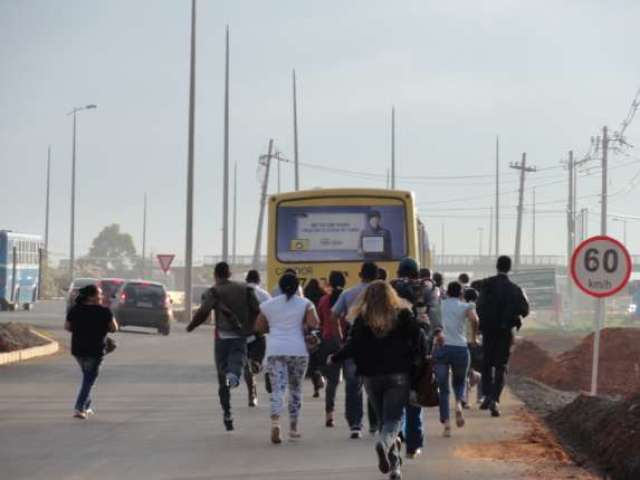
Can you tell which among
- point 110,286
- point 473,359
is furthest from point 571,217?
point 473,359

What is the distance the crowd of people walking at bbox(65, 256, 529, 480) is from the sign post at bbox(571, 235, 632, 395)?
0.91 metres

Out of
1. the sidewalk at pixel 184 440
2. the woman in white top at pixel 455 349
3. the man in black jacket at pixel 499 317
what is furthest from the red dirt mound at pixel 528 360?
the woman in white top at pixel 455 349

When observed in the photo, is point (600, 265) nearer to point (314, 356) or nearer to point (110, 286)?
point (314, 356)

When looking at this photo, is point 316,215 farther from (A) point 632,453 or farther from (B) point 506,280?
(A) point 632,453

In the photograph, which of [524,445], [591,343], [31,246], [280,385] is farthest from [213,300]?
[31,246]

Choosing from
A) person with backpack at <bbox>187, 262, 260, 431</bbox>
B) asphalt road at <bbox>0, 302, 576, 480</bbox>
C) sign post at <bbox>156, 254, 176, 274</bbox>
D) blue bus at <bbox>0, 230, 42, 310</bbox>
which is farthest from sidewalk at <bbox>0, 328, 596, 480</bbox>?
sign post at <bbox>156, 254, 176, 274</bbox>

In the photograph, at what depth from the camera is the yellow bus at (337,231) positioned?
2802cm

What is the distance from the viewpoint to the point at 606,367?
1447 inches

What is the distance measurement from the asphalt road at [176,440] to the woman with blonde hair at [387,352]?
83cm

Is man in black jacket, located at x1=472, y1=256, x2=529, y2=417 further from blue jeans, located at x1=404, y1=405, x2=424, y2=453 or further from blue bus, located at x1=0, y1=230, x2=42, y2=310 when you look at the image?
blue bus, located at x1=0, y1=230, x2=42, y2=310

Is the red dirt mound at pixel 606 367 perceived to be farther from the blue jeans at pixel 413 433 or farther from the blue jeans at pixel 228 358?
the blue jeans at pixel 413 433

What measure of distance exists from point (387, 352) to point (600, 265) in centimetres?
765

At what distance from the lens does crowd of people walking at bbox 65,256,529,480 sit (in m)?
12.4

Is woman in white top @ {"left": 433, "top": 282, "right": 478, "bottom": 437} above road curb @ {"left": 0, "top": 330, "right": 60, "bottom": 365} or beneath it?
above
